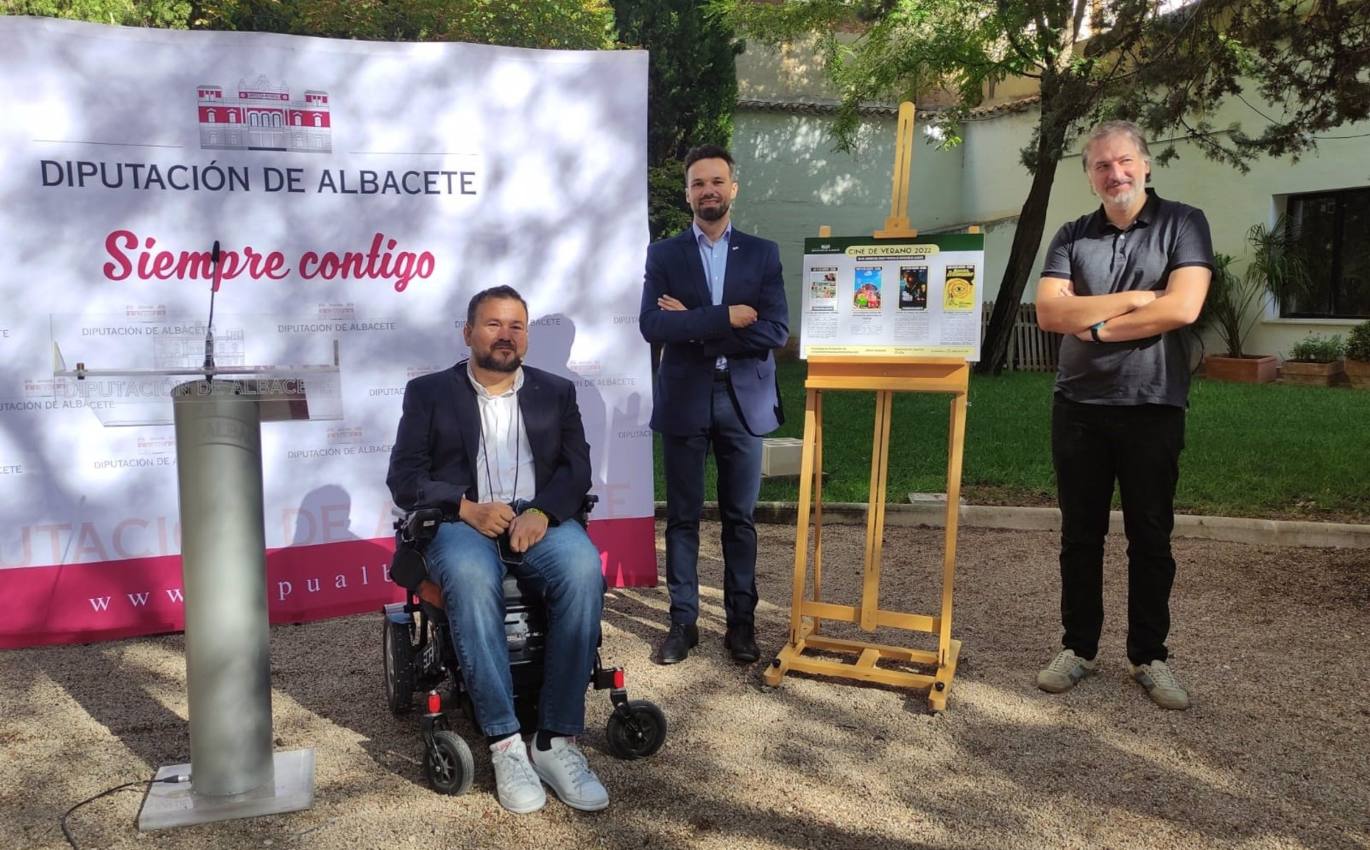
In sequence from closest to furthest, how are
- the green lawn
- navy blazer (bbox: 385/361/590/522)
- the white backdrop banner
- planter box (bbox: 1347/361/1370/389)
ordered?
1. navy blazer (bbox: 385/361/590/522)
2. the white backdrop banner
3. the green lawn
4. planter box (bbox: 1347/361/1370/389)

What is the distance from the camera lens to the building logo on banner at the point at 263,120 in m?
4.40

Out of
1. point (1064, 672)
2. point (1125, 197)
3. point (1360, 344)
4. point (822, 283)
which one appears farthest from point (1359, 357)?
point (822, 283)

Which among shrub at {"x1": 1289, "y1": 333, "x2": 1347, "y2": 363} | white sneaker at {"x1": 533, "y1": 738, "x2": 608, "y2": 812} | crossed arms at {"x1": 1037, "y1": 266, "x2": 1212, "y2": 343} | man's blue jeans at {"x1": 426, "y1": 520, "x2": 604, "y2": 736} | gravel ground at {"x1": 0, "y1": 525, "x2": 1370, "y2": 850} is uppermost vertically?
crossed arms at {"x1": 1037, "y1": 266, "x2": 1212, "y2": 343}

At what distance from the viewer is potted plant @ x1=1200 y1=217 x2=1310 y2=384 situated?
1370 centimetres

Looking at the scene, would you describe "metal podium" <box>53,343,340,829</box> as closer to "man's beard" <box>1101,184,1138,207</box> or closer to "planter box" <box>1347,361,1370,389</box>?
"man's beard" <box>1101,184,1138,207</box>

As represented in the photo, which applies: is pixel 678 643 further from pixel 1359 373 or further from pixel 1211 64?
pixel 1359 373

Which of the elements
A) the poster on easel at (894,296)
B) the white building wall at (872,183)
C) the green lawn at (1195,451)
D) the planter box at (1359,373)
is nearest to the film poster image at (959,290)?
the poster on easel at (894,296)

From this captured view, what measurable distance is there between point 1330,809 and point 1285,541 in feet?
11.1

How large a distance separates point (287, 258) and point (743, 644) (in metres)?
2.60

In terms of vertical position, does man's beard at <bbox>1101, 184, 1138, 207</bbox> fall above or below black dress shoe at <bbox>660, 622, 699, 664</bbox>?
above

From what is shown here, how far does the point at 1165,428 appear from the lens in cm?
365

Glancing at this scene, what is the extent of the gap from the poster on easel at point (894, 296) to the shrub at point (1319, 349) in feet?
38.4

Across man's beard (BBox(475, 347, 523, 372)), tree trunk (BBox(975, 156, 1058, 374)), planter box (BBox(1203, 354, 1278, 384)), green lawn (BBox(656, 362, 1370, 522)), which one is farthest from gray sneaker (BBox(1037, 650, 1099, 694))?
planter box (BBox(1203, 354, 1278, 384))

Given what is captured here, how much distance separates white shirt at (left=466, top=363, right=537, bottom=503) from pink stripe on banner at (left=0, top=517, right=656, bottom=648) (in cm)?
144
